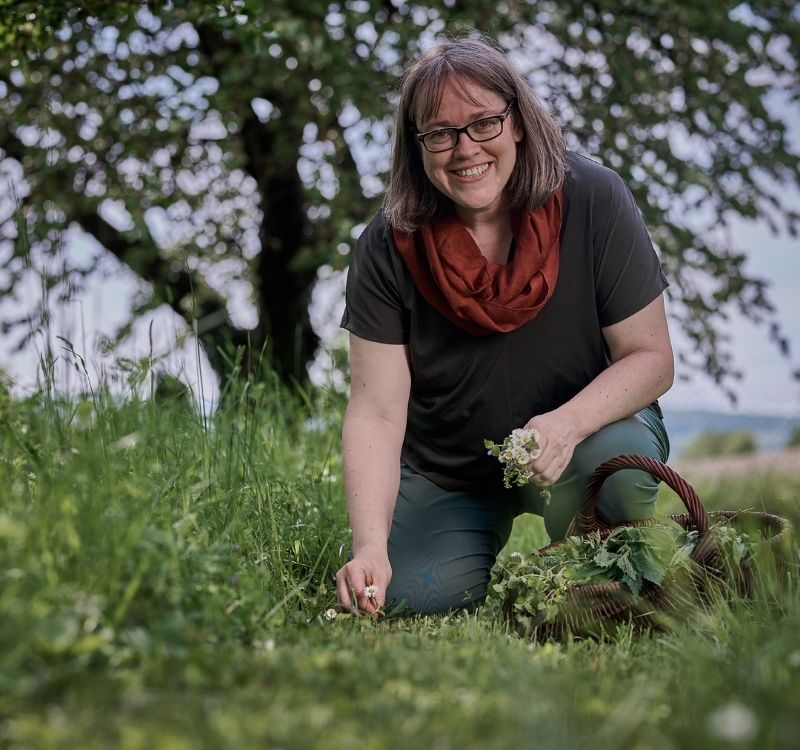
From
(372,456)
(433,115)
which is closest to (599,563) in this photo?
(372,456)

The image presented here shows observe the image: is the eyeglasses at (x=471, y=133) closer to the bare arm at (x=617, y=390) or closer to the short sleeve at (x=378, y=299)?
the short sleeve at (x=378, y=299)

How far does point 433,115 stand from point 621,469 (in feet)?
3.42

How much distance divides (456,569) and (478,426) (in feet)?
1.39

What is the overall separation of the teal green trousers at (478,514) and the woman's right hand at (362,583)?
29cm

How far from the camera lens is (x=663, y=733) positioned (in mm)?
1479

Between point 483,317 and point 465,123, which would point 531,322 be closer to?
point 483,317

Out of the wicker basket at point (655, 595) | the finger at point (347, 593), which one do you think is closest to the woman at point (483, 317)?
the finger at point (347, 593)

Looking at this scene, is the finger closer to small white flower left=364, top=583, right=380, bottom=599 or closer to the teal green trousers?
small white flower left=364, top=583, right=380, bottom=599

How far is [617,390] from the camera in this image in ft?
8.77

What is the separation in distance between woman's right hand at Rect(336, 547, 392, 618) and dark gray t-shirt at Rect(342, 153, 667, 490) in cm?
63

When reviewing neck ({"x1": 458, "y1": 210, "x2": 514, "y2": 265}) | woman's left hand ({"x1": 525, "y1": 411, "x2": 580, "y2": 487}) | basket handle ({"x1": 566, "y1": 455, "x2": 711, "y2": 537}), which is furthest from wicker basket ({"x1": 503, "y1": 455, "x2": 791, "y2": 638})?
neck ({"x1": 458, "y1": 210, "x2": 514, "y2": 265})

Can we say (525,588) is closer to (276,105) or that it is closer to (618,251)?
(618,251)

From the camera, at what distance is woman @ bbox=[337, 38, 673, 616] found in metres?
2.68

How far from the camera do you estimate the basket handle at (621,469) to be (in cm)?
234
